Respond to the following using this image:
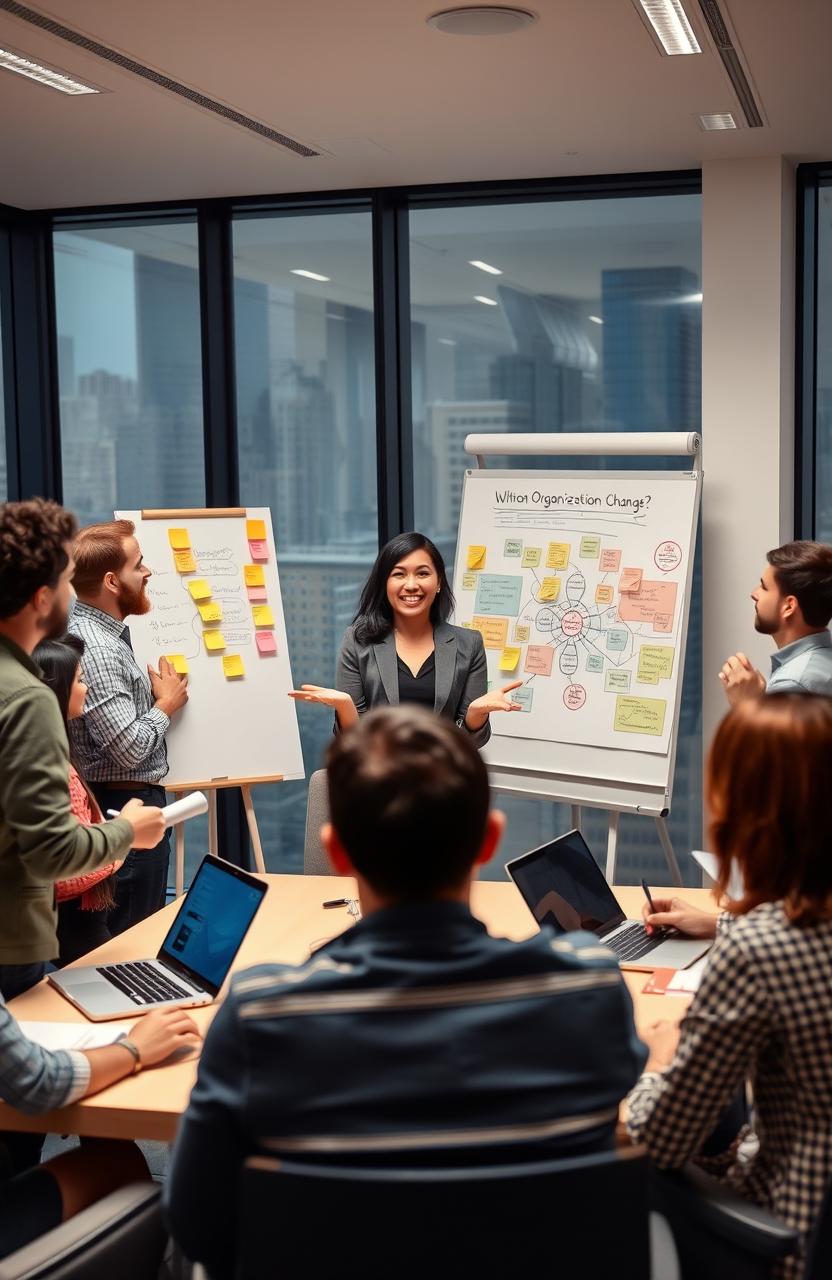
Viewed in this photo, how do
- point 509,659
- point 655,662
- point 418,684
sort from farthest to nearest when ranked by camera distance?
point 509,659 → point 655,662 → point 418,684

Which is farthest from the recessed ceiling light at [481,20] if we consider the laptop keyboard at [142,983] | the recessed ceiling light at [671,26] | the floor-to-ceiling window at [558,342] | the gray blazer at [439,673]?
the laptop keyboard at [142,983]

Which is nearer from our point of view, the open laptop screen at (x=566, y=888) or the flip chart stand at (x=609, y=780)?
the open laptop screen at (x=566, y=888)

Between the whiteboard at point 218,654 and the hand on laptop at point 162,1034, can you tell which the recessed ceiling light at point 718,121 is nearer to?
the whiteboard at point 218,654

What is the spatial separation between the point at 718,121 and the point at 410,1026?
372 centimetres

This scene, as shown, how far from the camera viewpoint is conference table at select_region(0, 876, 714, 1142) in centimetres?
195

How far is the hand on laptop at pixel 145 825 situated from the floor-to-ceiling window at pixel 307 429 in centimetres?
317

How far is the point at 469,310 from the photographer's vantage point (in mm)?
5363

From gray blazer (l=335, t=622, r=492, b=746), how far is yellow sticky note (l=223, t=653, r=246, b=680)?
0.65 metres

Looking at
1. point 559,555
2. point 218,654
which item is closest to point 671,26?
point 559,555

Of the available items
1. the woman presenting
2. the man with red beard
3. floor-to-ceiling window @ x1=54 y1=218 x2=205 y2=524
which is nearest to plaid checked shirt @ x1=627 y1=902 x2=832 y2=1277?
the man with red beard

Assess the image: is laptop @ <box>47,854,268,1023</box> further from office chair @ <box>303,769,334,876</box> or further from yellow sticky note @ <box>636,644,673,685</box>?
yellow sticky note @ <box>636,644,673,685</box>

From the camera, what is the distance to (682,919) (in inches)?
102

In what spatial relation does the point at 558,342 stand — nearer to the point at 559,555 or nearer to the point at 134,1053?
the point at 559,555

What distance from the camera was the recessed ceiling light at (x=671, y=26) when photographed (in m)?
3.14
